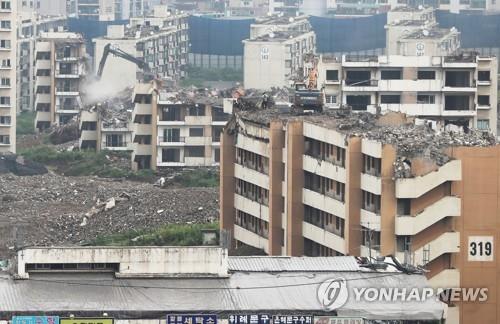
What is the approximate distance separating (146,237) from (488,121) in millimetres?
11243

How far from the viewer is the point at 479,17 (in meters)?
96.3

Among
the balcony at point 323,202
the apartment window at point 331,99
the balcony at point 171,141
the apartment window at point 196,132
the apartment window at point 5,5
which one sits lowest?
the balcony at point 171,141

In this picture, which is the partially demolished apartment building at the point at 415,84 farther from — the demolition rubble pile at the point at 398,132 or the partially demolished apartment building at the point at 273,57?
the partially demolished apartment building at the point at 273,57

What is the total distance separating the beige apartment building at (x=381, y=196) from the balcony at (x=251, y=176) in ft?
0.12

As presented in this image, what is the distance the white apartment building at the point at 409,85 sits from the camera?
5375cm

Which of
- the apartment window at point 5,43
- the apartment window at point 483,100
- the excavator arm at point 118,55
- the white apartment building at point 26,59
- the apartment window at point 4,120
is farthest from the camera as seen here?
the white apartment building at point 26,59

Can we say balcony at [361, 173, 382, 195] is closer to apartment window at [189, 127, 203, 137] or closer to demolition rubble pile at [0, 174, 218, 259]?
demolition rubble pile at [0, 174, 218, 259]

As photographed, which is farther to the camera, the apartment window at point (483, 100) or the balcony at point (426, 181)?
the apartment window at point (483, 100)

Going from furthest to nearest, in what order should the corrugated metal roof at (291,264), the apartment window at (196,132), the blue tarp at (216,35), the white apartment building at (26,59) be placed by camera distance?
the blue tarp at (216,35) → the white apartment building at (26,59) → the apartment window at (196,132) → the corrugated metal roof at (291,264)

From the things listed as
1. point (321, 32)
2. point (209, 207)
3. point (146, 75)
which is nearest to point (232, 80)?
point (321, 32)

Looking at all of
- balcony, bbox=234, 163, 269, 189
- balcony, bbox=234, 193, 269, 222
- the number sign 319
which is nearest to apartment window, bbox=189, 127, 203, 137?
balcony, bbox=234, 163, 269, 189

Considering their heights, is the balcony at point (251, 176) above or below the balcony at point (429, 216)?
below

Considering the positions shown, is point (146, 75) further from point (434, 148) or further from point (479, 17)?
point (434, 148)

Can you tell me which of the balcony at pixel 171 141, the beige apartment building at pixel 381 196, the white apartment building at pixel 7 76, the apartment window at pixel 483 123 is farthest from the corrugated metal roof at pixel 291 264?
the white apartment building at pixel 7 76
